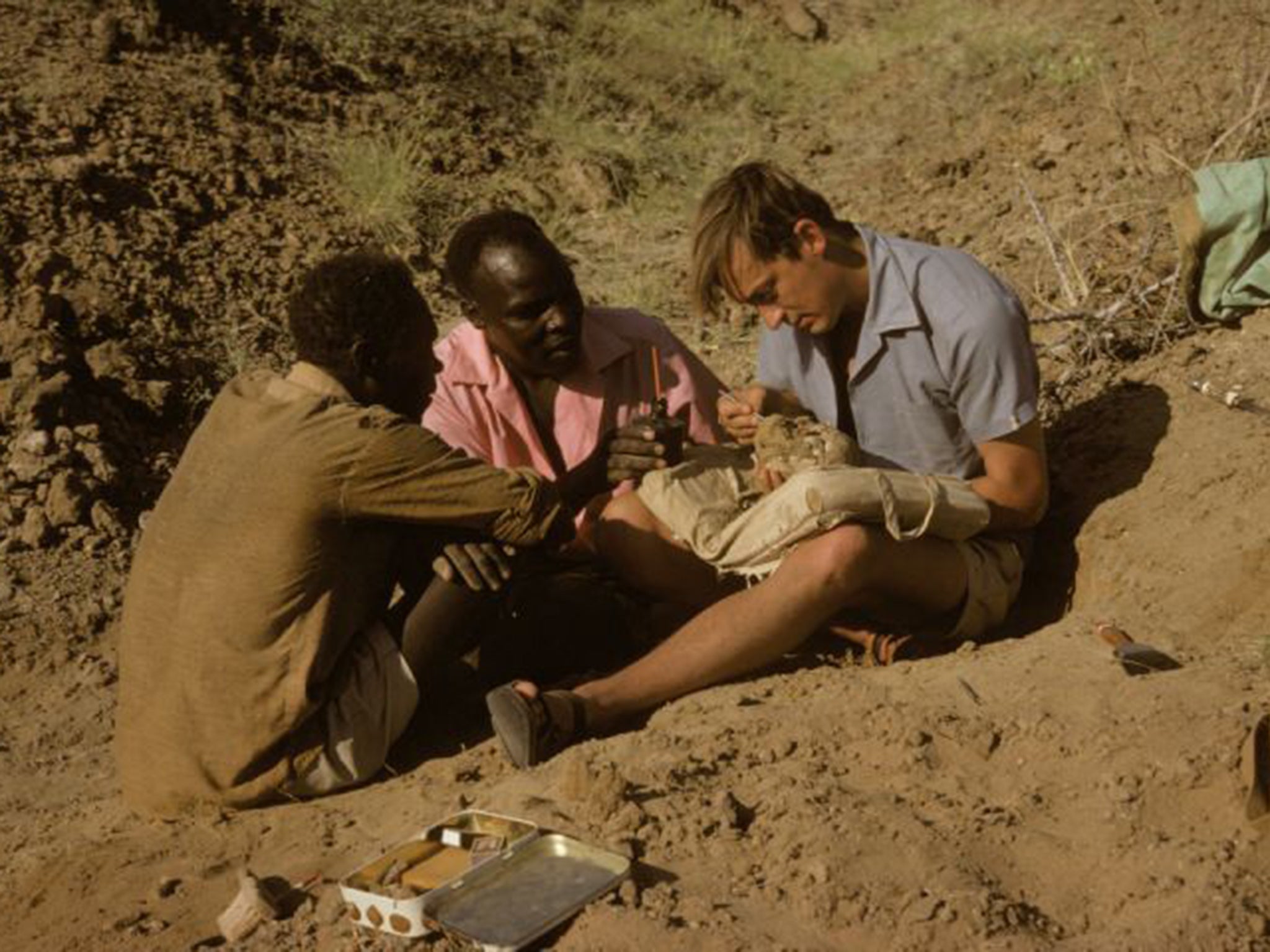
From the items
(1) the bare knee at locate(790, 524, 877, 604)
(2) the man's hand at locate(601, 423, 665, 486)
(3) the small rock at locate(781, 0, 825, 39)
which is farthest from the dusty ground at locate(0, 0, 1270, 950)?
(3) the small rock at locate(781, 0, 825, 39)

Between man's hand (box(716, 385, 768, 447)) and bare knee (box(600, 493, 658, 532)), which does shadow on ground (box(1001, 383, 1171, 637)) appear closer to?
man's hand (box(716, 385, 768, 447))

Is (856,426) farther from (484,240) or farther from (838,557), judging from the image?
(484,240)

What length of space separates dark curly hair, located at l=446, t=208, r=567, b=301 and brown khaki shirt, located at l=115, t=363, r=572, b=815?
0.75 meters

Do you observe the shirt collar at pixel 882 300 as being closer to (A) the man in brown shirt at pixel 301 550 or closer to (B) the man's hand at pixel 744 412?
(B) the man's hand at pixel 744 412

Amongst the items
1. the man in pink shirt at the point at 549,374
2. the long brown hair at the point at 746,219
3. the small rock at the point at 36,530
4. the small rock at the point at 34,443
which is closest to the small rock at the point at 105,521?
the small rock at the point at 36,530

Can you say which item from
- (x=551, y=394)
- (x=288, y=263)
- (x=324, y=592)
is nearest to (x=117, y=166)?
(x=288, y=263)

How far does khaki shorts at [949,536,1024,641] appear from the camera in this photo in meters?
3.80

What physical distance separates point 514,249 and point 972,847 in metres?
1.85

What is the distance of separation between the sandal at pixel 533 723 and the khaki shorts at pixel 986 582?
96 centimetres

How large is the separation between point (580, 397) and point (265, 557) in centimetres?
118

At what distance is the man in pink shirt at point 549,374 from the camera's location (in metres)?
3.97

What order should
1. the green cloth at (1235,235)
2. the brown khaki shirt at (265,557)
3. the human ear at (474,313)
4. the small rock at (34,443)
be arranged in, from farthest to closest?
1. the small rock at (34,443)
2. the green cloth at (1235,235)
3. the human ear at (474,313)
4. the brown khaki shirt at (265,557)

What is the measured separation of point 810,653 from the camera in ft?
13.1

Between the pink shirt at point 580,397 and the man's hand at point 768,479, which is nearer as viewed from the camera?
the man's hand at point 768,479
